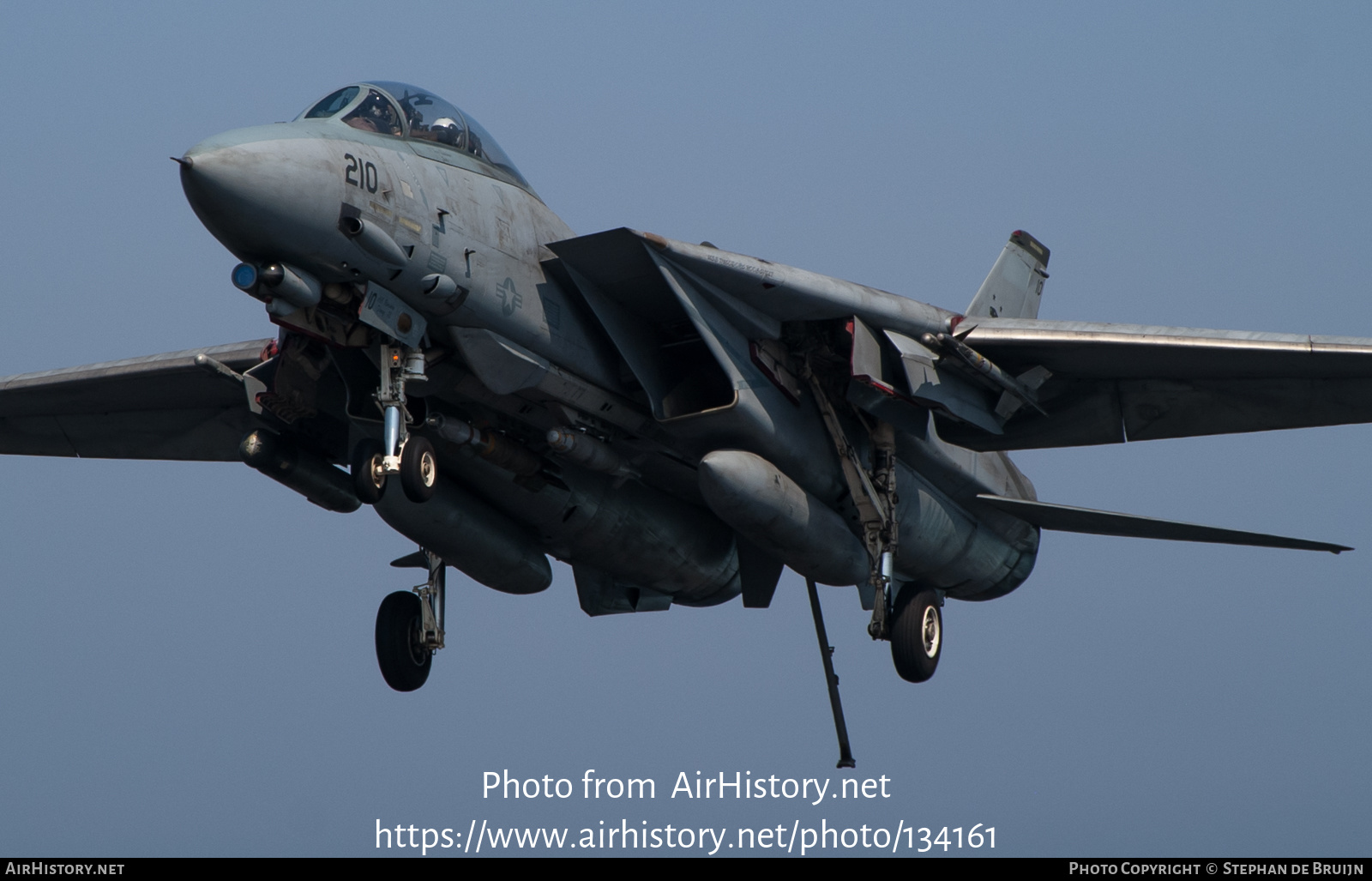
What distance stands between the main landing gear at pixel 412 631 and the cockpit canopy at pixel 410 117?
180 inches

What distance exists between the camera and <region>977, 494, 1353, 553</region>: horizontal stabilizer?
58.5ft

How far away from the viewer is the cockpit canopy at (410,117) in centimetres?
1470

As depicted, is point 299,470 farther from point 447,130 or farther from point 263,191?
point 263,191

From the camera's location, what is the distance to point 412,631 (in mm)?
18266

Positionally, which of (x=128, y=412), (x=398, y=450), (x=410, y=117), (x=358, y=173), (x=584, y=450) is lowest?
(x=398, y=450)

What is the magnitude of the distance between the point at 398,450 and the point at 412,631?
429 centimetres

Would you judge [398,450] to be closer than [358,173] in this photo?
No

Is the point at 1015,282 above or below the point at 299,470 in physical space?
above

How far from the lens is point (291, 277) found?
45.1ft

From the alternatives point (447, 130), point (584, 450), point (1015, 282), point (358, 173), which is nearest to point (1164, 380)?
point (1015, 282)

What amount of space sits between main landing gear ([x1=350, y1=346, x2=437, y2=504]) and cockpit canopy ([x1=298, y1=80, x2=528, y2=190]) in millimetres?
1908

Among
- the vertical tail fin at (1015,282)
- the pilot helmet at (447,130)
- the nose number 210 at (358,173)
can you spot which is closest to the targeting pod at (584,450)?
the pilot helmet at (447,130)

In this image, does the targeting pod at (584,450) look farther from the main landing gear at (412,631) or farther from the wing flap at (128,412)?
the wing flap at (128,412)

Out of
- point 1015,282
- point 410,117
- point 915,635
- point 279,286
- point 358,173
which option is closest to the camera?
point 279,286
